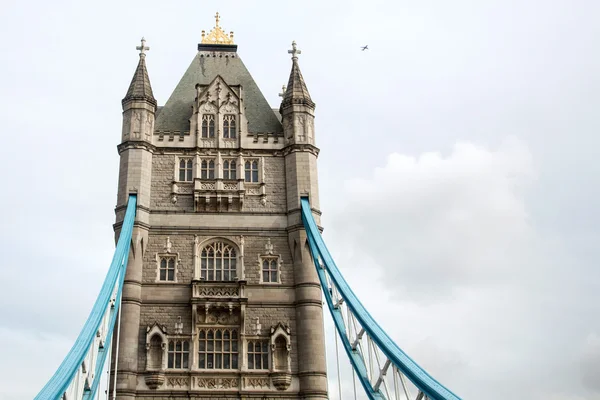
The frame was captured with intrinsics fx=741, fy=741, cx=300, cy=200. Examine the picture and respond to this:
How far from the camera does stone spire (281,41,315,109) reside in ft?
102

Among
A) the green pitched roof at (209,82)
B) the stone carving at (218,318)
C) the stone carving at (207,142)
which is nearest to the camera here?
the stone carving at (218,318)

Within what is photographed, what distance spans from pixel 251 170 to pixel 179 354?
26.5 ft

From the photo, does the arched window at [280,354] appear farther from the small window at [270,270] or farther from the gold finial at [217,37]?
the gold finial at [217,37]

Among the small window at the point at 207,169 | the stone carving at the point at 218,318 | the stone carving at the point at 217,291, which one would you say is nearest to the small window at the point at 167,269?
the stone carving at the point at 217,291

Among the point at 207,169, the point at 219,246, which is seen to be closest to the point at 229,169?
the point at 207,169

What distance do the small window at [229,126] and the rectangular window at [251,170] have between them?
143 centimetres

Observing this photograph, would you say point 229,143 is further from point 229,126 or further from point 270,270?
point 270,270

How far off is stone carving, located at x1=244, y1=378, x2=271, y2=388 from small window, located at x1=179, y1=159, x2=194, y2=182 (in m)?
8.47

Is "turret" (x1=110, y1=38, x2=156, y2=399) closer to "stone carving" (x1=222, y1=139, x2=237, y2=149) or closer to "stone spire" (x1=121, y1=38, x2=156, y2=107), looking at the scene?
"stone spire" (x1=121, y1=38, x2=156, y2=107)

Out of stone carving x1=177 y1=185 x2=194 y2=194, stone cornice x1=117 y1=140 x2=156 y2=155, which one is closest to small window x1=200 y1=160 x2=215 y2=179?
stone carving x1=177 y1=185 x2=194 y2=194

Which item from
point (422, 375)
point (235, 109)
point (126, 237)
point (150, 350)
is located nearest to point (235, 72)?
point (235, 109)

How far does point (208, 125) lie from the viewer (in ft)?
101

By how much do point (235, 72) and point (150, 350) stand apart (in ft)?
45.0

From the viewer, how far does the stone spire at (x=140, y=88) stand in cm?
3045
